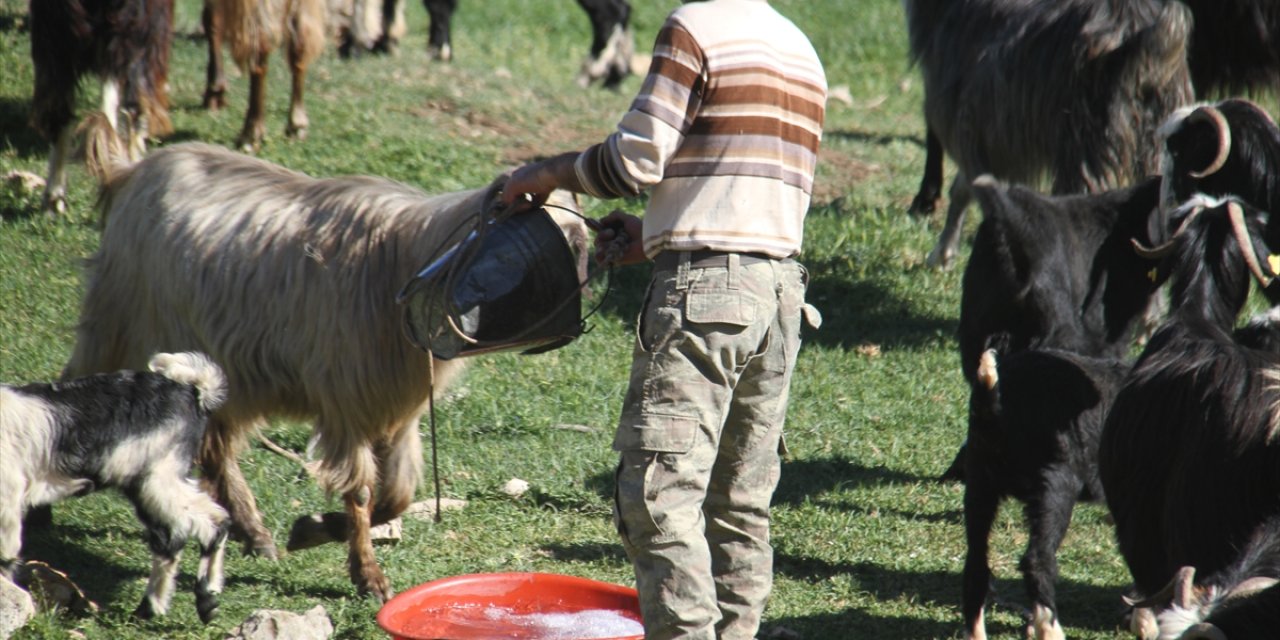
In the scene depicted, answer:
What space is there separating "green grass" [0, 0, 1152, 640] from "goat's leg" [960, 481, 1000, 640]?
0.29 meters

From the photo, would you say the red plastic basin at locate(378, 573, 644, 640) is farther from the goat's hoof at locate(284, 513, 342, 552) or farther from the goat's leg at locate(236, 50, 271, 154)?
the goat's leg at locate(236, 50, 271, 154)

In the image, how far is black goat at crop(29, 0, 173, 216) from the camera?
7.93 m

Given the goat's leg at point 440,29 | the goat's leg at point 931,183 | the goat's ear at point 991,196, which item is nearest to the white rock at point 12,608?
the goat's ear at point 991,196

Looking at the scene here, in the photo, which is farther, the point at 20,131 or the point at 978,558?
the point at 20,131

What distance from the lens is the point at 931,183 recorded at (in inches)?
382

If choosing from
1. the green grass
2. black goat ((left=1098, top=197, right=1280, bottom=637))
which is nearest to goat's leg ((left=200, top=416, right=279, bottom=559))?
the green grass

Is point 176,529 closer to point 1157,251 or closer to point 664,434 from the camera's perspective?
point 664,434

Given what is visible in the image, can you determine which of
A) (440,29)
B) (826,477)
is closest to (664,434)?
(826,477)

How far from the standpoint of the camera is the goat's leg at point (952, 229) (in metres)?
8.56

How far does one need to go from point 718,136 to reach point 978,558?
74.8 inches

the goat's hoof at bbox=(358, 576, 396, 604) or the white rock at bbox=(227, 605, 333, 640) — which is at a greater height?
the white rock at bbox=(227, 605, 333, 640)

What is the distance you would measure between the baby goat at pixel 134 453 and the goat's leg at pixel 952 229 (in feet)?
17.6

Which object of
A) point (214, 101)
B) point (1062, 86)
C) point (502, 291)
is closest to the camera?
point (502, 291)

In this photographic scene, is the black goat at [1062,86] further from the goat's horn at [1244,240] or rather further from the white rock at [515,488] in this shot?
the white rock at [515,488]
